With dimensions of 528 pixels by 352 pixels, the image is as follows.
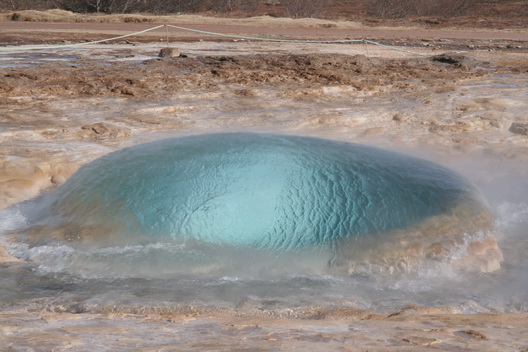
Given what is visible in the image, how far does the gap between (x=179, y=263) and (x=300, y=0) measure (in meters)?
25.2

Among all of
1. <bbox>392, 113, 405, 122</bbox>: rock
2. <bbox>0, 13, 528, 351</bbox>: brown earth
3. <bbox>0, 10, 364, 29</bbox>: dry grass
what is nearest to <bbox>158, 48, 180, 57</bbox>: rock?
<bbox>0, 13, 528, 351</bbox>: brown earth

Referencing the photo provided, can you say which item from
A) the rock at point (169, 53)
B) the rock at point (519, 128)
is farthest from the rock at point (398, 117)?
the rock at point (169, 53)

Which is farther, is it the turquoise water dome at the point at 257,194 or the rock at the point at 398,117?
the rock at the point at 398,117

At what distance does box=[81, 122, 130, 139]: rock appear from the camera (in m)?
5.36

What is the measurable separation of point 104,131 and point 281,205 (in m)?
2.61

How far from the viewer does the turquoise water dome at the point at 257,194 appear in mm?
3369

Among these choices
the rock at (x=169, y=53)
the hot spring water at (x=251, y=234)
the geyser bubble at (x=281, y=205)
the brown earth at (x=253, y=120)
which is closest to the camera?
the brown earth at (x=253, y=120)

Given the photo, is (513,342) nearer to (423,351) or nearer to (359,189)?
(423,351)

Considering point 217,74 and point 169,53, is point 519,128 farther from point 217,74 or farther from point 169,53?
point 169,53

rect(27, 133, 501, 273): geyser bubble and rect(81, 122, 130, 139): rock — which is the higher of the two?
rect(81, 122, 130, 139): rock

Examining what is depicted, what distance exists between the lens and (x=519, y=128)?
566 centimetres

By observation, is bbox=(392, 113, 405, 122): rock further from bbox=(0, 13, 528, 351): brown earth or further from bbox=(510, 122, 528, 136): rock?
bbox=(510, 122, 528, 136): rock

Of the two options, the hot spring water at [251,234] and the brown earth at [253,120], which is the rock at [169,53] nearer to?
the brown earth at [253,120]

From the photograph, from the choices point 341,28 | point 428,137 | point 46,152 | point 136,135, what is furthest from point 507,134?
point 341,28
